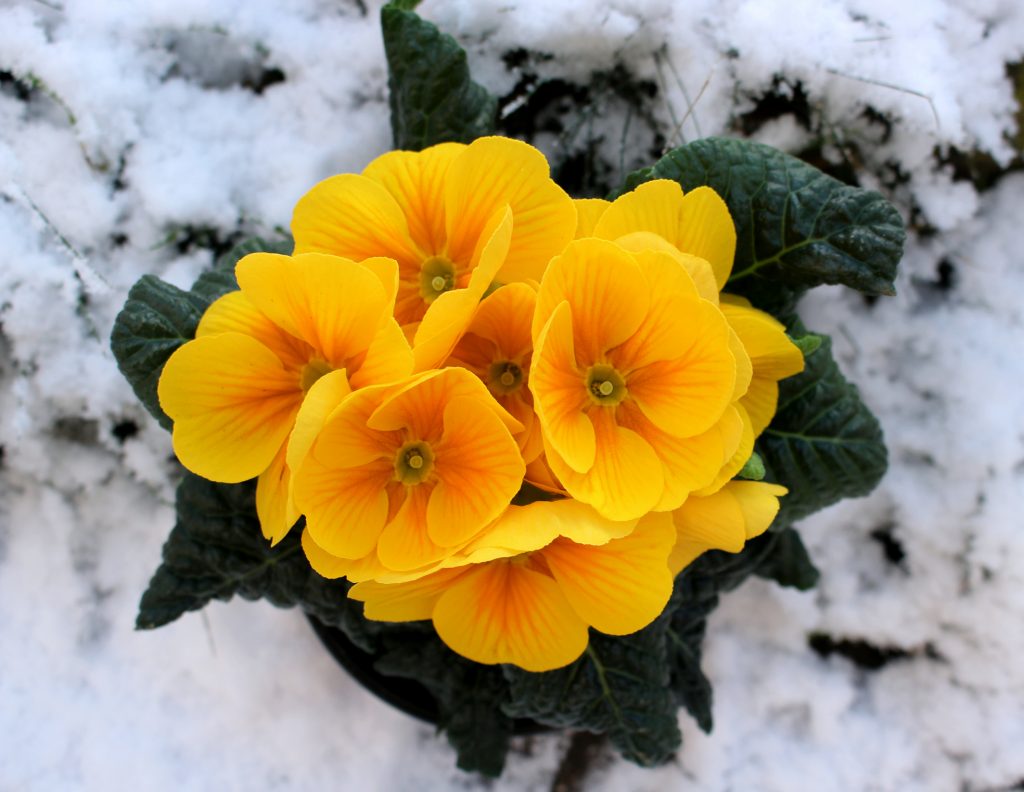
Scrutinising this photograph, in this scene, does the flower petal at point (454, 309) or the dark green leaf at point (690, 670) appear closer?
the flower petal at point (454, 309)

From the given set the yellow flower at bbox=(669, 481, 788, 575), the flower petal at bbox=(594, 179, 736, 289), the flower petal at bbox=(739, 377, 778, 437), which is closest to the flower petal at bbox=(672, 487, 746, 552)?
the yellow flower at bbox=(669, 481, 788, 575)

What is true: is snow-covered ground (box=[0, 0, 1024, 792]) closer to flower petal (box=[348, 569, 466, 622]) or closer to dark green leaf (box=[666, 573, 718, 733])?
dark green leaf (box=[666, 573, 718, 733])

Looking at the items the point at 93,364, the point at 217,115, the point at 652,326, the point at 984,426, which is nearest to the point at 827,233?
the point at 652,326

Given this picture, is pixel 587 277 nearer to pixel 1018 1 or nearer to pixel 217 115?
pixel 217 115

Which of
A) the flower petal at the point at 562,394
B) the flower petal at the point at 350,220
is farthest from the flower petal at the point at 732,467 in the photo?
the flower petal at the point at 350,220

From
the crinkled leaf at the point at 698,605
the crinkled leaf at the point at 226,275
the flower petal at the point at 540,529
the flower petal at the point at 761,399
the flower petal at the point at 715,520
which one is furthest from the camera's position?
the crinkled leaf at the point at 698,605

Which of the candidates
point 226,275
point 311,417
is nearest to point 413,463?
point 311,417

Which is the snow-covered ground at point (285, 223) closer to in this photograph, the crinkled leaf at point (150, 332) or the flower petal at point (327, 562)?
the crinkled leaf at point (150, 332)
